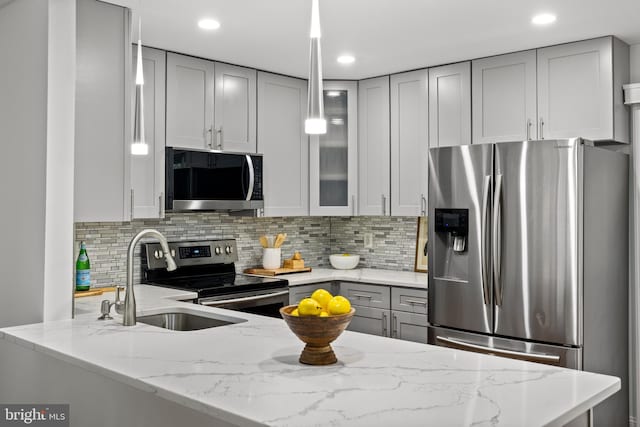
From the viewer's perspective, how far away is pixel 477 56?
3945 mm

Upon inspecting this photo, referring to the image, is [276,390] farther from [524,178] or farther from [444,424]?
[524,178]

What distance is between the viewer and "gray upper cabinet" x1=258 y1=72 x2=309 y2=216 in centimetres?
434

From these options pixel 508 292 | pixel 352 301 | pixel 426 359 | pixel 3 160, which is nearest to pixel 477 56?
pixel 508 292

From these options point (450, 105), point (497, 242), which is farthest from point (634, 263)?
point (450, 105)

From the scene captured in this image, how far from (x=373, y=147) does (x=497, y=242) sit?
1.54 meters

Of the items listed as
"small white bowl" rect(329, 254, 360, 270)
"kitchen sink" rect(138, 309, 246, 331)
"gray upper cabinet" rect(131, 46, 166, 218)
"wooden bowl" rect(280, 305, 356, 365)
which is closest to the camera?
"wooden bowl" rect(280, 305, 356, 365)

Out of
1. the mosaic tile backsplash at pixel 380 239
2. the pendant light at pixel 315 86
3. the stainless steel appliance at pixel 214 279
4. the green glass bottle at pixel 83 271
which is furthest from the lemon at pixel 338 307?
the mosaic tile backsplash at pixel 380 239

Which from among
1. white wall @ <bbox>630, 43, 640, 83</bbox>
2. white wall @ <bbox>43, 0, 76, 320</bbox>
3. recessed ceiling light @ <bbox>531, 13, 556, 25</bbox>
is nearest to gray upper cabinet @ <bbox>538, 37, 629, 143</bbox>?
white wall @ <bbox>630, 43, 640, 83</bbox>

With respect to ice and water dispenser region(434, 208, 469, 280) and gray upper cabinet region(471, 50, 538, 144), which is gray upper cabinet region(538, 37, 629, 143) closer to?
gray upper cabinet region(471, 50, 538, 144)

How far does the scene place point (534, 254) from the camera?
3227mm

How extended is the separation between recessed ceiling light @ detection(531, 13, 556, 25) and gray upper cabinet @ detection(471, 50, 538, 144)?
54 cm

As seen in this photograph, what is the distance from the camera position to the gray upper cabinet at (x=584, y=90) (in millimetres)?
3453

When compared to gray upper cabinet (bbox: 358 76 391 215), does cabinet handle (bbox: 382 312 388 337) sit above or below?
below

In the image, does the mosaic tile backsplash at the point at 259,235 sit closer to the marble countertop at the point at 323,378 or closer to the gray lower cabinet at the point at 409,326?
the gray lower cabinet at the point at 409,326
